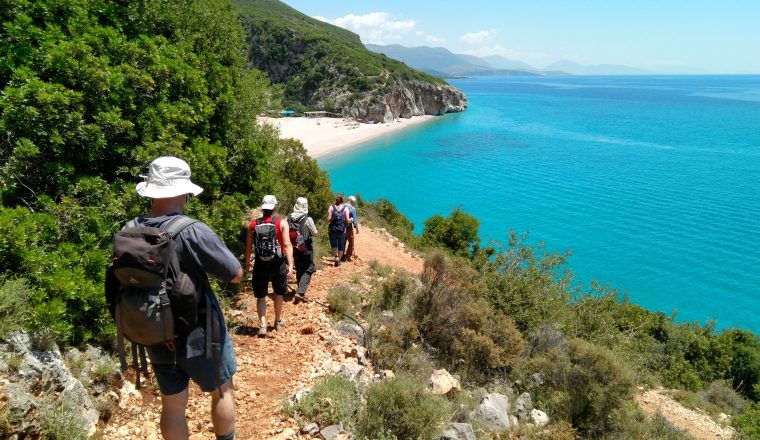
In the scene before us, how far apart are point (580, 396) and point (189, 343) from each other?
8007mm

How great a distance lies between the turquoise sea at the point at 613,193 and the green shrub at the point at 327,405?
93.3 ft

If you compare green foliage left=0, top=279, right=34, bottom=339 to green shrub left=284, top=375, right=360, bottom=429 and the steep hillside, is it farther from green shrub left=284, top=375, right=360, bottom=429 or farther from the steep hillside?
the steep hillside

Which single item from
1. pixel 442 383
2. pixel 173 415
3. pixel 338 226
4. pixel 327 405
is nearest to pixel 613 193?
pixel 338 226

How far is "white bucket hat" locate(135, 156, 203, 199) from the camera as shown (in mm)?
3127

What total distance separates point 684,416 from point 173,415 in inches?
571

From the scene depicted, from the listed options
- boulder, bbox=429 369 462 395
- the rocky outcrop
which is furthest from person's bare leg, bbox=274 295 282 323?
the rocky outcrop

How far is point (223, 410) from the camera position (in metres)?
3.54

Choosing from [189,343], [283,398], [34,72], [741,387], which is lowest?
[741,387]

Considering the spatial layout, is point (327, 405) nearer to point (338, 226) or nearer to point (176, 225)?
point (176, 225)

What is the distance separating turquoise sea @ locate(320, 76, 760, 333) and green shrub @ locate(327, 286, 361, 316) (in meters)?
25.6

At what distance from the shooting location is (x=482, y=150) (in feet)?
231

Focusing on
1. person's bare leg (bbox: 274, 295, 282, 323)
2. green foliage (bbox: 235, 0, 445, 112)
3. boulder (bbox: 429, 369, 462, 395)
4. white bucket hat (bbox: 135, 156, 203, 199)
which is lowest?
boulder (bbox: 429, 369, 462, 395)

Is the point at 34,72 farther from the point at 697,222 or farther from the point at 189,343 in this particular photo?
the point at 697,222

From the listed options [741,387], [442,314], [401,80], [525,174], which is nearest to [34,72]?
[442,314]
